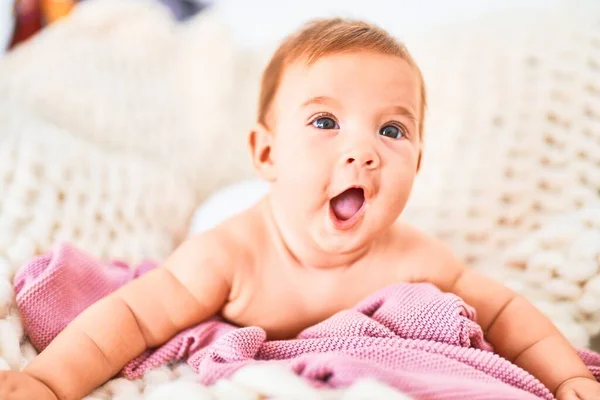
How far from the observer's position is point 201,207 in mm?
1280

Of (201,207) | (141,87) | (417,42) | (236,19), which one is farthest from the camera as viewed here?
(236,19)

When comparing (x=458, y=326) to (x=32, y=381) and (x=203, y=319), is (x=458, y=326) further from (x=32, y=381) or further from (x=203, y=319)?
(x=32, y=381)

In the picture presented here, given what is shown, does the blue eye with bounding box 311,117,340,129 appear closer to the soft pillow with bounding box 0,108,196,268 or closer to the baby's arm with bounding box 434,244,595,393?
the baby's arm with bounding box 434,244,595,393

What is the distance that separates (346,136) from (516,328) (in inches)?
12.3

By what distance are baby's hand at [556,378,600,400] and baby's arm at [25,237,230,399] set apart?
407 mm

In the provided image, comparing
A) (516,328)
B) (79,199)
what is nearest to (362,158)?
(516,328)

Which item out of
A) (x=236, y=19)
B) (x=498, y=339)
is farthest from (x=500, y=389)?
(x=236, y=19)

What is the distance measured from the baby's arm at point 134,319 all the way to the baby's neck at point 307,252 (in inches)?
3.3

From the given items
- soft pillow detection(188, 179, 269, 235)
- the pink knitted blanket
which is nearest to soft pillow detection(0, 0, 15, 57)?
soft pillow detection(188, 179, 269, 235)

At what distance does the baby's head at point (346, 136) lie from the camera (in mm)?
742

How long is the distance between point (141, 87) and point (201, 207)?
0.45 meters

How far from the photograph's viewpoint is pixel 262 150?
0.85m

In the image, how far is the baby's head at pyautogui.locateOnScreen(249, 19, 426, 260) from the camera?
74cm

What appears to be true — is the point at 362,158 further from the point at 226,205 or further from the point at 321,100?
the point at 226,205
